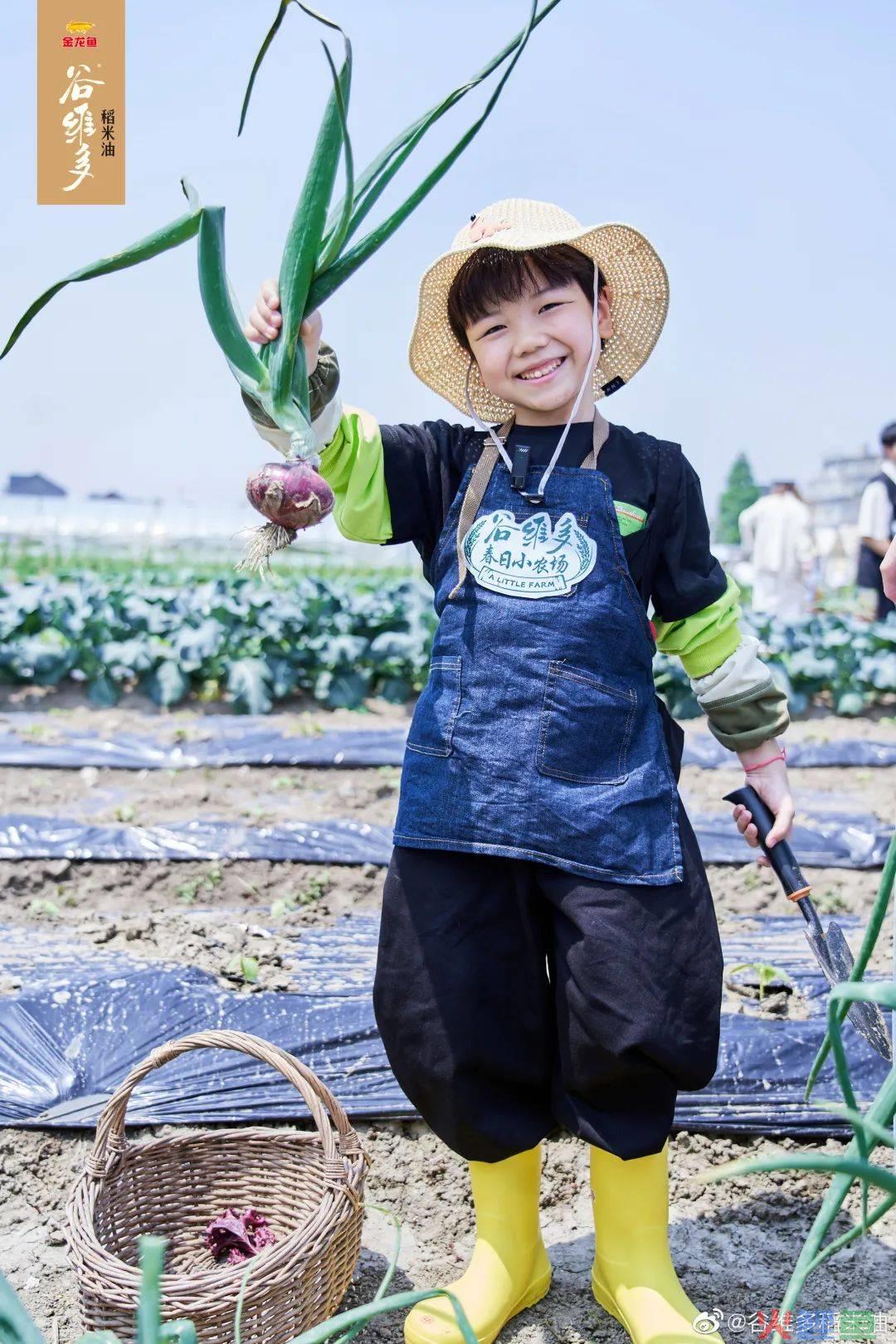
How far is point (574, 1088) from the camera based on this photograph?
1.68 metres

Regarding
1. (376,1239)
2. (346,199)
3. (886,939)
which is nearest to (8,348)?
(346,199)

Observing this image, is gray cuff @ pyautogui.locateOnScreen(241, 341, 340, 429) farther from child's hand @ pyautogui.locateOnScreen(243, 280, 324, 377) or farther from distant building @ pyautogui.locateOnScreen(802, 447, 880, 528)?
distant building @ pyautogui.locateOnScreen(802, 447, 880, 528)

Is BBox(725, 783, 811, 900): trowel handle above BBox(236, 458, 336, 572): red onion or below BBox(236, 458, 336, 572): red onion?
below

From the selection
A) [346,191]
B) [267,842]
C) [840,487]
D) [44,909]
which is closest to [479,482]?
[346,191]

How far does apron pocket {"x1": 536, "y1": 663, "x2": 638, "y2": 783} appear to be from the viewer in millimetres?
1632

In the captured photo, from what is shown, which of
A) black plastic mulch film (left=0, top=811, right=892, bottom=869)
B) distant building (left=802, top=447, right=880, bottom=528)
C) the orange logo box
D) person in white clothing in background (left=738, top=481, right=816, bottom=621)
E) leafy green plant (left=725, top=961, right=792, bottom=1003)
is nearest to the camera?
leafy green plant (left=725, top=961, right=792, bottom=1003)

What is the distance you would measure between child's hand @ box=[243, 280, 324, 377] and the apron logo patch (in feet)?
1.11

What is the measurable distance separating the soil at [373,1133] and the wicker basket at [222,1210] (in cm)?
17

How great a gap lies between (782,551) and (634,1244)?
25.5 ft

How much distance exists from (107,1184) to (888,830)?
122 inches

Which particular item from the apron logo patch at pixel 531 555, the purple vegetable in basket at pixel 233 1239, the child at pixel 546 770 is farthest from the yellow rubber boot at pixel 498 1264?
the apron logo patch at pixel 531 555

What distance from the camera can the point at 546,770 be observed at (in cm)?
163

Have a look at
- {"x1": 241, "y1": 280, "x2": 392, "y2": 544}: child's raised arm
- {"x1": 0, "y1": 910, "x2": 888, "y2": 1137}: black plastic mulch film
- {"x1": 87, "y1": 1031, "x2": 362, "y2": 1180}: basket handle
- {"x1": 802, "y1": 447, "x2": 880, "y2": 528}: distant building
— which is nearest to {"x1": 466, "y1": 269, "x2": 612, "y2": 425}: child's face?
{"x1": 241, "y1": 280, "x2": 392, "y2": 544}: child's raised arm

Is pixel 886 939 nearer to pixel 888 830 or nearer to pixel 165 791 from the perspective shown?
pixel 888 830
